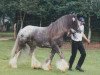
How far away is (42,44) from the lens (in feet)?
46.7

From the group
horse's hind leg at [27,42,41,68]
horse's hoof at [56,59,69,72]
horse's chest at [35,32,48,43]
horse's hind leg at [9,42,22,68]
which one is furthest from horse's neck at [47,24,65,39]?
horse's hind leg at [9,42,22,68]

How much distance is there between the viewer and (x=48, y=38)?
1407 centimetres

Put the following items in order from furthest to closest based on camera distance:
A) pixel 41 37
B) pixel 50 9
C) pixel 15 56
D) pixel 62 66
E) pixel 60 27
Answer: pixel 50 9 → pixel 15 56 → pixel 41 37 → pixel 60 27 → pixel 62 66

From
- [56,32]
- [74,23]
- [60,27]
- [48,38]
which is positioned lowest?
[48,38]

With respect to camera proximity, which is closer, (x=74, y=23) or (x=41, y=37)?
(x=74, y=23)

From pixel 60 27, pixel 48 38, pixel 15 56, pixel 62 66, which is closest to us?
pixel 62 66

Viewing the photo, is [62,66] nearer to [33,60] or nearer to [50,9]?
[33,60]

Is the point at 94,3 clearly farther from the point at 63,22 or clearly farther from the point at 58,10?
the point at 63,22

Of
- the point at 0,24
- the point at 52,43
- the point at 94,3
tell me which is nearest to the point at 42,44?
the point at 52,43

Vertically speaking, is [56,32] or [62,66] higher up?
[56,32]

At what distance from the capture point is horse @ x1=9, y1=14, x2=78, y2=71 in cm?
1395

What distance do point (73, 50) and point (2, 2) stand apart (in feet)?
77.9

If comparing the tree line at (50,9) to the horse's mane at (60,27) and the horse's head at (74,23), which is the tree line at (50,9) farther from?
the horse's mane at (60,27)

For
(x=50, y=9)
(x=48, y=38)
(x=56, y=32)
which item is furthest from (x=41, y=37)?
(x=50, y=9)
